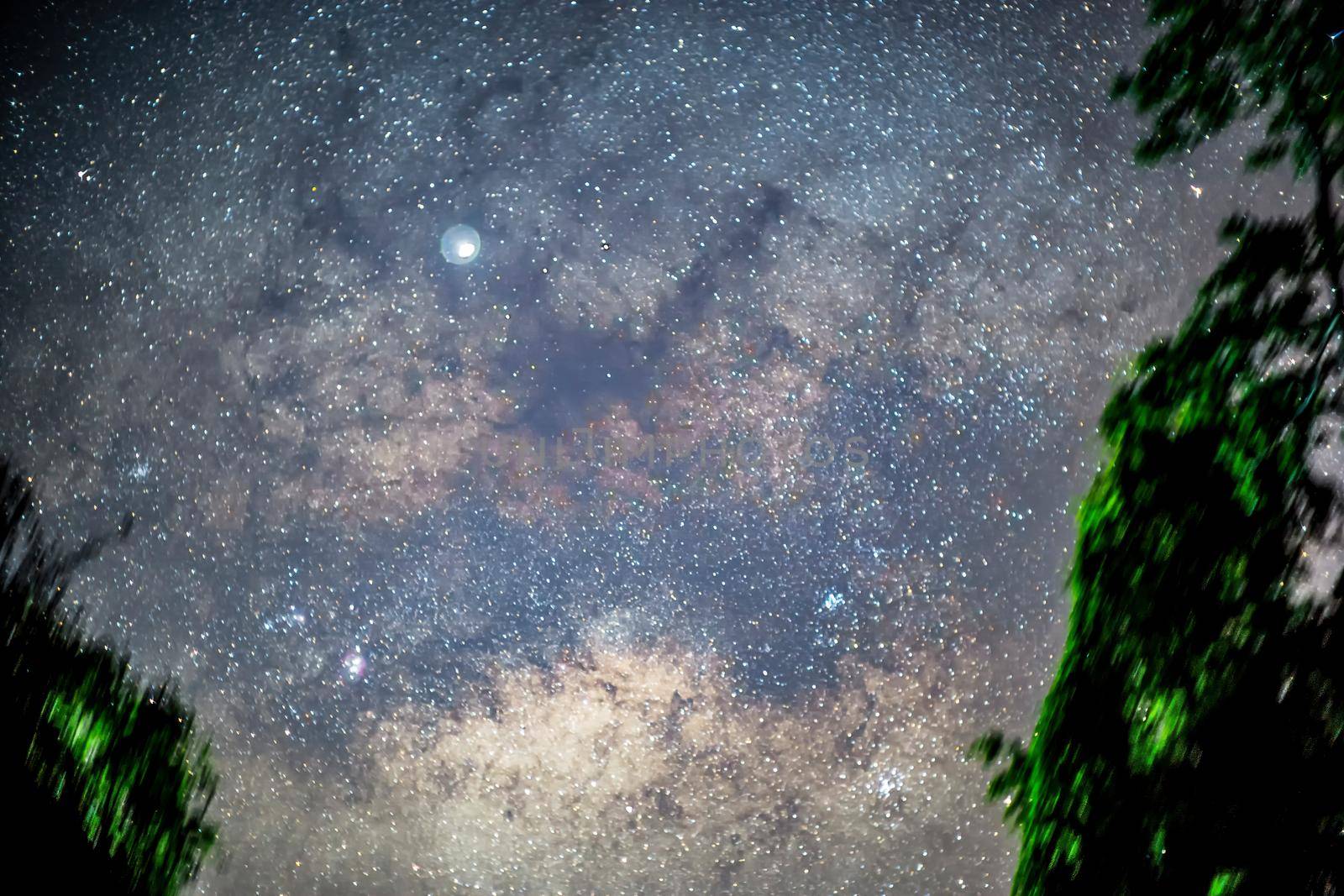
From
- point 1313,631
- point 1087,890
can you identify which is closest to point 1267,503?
point 1313,631

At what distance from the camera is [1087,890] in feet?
8.50

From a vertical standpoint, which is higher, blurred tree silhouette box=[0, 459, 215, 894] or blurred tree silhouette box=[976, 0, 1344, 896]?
blurred tree silhouette box=[976, 0, 1344, 896]

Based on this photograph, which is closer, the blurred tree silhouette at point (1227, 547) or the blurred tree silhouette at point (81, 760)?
the blurred tree silhouette at point (1227, 547)

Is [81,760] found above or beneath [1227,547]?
beneath

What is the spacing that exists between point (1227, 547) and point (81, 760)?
5406 mm

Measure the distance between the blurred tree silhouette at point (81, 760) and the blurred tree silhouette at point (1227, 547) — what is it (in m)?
4.04

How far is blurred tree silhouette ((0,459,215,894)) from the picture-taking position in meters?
3.31

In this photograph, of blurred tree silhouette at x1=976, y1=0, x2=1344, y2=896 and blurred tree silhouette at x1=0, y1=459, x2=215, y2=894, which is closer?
blurred tree silhouette at x1=976, y1=0, x2=1344, y2=896

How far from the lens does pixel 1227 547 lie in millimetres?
2277

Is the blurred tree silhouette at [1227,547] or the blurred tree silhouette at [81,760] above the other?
the blurred tree silhouette at [1227,547]

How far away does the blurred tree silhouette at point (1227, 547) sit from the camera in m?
1.92

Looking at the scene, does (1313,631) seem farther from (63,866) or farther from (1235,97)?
(63,866)

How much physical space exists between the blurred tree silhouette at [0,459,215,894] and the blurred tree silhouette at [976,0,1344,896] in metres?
4.04

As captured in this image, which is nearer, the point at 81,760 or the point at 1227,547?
the point at 1227,547
